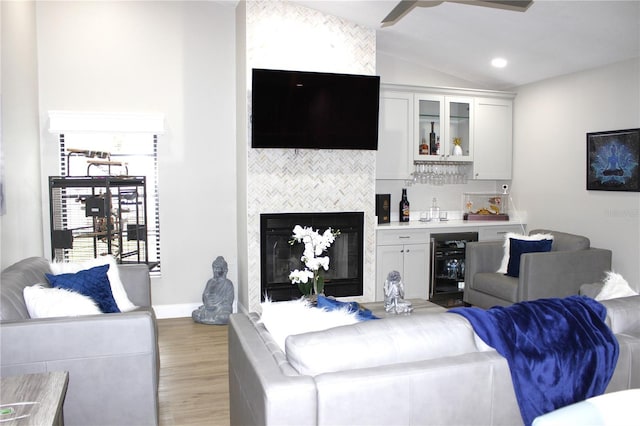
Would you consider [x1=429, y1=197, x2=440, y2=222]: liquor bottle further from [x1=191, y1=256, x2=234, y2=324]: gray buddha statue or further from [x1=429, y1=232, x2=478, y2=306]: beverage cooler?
[x1=191, y1=256, x2=234, y2=324]: gray buddha statue

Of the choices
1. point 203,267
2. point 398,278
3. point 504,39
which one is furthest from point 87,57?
point 504,39

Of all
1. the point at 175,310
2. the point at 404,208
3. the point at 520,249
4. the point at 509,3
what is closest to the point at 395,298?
the point at 509,3

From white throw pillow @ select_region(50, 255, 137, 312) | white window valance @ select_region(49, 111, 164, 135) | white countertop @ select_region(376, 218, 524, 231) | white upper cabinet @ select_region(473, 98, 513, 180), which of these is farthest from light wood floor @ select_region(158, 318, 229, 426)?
white upper cabinet @ select_region(473, 98, 513, 180)

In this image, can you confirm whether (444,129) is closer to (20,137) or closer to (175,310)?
(175,310)

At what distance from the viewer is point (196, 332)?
15.6 ft

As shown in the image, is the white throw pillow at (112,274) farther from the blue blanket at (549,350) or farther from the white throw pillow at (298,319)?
the blue blanket at (549,350)

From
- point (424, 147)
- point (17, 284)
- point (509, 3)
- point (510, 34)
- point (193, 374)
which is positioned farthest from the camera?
point (424, 147)

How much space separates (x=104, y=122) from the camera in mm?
4891

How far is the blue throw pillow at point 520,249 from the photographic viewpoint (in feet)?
16.2

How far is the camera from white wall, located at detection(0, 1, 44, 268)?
3.56m

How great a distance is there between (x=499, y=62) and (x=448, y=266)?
2.33 metres

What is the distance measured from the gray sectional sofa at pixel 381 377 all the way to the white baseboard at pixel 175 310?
339cm

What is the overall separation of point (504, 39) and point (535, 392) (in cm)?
392

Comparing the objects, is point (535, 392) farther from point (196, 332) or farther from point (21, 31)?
point (21, 31)
